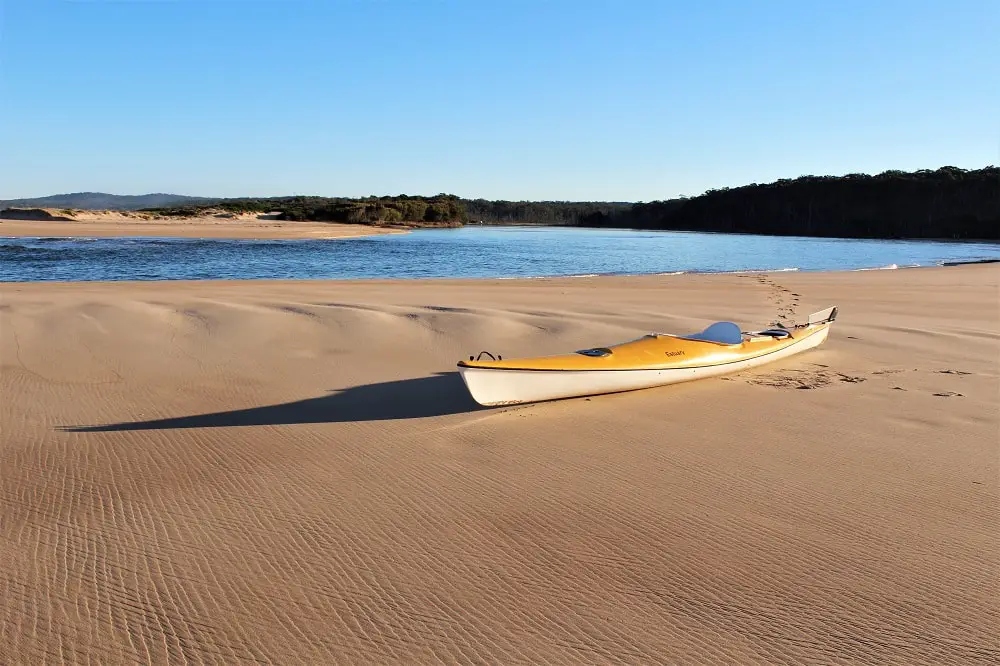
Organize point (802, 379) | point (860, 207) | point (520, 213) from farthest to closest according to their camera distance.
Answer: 1. point (520, 213)
2. point (860, 207)
3. point (802, 379)

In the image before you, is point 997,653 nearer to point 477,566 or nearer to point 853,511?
point 853,511

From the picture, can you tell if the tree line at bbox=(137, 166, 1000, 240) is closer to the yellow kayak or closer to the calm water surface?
the calm water surface

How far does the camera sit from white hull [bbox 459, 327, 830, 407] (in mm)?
5918

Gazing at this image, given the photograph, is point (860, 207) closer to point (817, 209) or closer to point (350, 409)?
point (817, 209)

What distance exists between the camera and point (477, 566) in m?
3.62

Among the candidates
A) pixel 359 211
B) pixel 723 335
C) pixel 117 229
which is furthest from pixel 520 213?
pixel 723 335

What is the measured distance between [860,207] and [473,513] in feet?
289

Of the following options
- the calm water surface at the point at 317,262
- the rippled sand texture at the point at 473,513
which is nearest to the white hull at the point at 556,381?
the rippled sand texture at the point at 473,513

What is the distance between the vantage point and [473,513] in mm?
4219

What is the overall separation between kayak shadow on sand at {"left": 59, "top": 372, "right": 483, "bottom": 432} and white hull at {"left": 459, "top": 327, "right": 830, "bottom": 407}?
403 mm

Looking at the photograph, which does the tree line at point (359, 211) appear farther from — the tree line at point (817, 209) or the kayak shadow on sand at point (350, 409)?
the kayak shadow on sand at point (350, 409)

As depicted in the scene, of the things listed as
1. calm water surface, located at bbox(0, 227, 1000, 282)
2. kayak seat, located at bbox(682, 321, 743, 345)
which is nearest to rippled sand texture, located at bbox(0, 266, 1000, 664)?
kayak seat, located at bbox(682, 321, 743, 345)

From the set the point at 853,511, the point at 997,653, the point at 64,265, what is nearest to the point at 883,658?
the point at 997,653

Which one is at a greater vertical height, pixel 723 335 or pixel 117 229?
pixel 117 229
